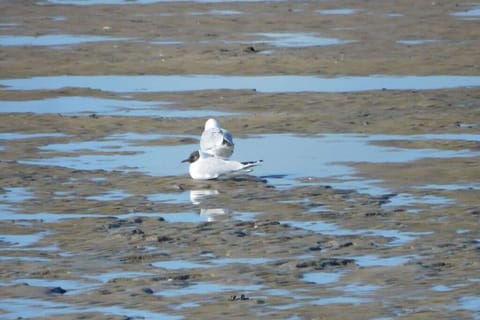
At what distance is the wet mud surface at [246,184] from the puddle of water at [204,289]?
25 millimetres

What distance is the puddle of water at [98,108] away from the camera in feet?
58.6

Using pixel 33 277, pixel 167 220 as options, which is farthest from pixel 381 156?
pixel 33 277

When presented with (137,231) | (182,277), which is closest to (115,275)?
(182,277)

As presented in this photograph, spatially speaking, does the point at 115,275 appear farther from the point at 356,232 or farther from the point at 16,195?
the point at 16,195

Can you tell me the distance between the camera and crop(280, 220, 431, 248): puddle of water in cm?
1072

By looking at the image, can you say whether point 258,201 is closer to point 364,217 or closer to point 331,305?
point 364,217

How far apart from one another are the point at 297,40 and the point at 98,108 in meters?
7.68

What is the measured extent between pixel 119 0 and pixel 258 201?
2221 cm

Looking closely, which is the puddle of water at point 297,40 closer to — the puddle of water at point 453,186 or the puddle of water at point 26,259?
the puddle of water at point 453,186

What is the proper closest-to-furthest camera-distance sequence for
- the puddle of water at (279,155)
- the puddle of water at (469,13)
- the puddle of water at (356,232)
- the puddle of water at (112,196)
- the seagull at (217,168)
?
the puddle of water at (356,232), the puddle of water at (112,196), the seagull at (217,168), the puddle of water at (279,155), the puddle of water at (469,13)

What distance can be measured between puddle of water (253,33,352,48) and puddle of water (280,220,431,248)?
526 inches

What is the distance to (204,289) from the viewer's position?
9273 millimetres

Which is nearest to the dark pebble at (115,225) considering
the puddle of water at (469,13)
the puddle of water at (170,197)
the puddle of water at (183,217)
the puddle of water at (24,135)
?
the puddle of water at (183,217)

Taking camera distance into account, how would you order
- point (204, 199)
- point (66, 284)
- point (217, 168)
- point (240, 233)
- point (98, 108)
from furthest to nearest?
point (98, 108) → point (217, 168) → point (204, 199) → point (240, 233) → point (66, 284)
